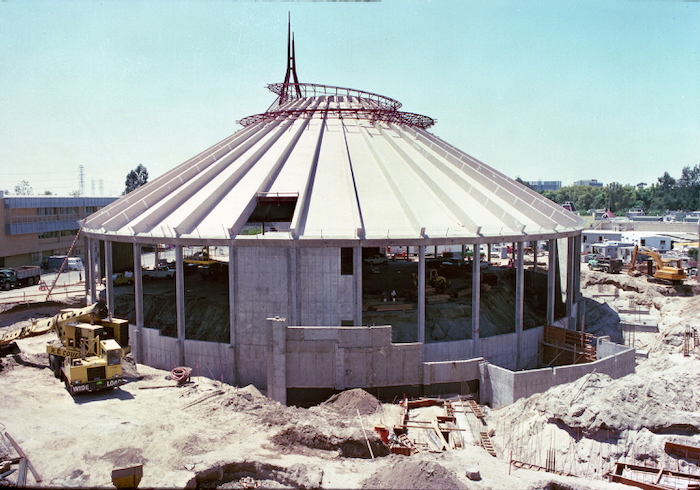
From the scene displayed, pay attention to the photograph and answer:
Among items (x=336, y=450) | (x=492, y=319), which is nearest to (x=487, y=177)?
(x=492, y=319)

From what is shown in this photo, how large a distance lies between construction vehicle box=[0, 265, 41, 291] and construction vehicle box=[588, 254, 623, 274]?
5121cm

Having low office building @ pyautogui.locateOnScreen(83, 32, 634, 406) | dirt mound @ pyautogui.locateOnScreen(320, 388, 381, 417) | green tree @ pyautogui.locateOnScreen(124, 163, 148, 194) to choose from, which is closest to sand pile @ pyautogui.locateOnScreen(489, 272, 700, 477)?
low office building @ pyautogui.locateOnScreen(83, 32, 634, 406)

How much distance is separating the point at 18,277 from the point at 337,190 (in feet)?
104

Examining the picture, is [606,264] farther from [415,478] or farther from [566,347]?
[415,478]

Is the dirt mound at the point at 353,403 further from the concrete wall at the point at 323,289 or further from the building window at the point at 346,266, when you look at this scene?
the building window at the point at 346,266

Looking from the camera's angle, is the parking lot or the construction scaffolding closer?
the construction scaffolding

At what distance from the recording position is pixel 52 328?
20469 millimetres

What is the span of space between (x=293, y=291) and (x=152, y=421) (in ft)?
24.5

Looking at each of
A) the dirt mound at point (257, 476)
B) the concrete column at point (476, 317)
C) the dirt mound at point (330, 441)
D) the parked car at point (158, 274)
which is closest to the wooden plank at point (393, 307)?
the concrete column at point (476, 317)

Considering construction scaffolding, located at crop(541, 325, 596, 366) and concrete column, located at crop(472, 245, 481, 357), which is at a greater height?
concrete column, located at crop(472, 245, 481, 357)

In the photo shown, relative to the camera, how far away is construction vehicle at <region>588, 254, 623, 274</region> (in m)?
44.1

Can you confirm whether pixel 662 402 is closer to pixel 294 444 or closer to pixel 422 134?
pixel 294 444

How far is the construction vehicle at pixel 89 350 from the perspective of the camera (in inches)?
685

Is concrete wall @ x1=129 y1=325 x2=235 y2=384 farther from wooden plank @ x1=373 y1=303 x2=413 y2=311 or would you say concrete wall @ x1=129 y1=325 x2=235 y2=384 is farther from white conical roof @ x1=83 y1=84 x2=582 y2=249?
wooden plank @ x1=373 y1=303 x2=413 y2=311
